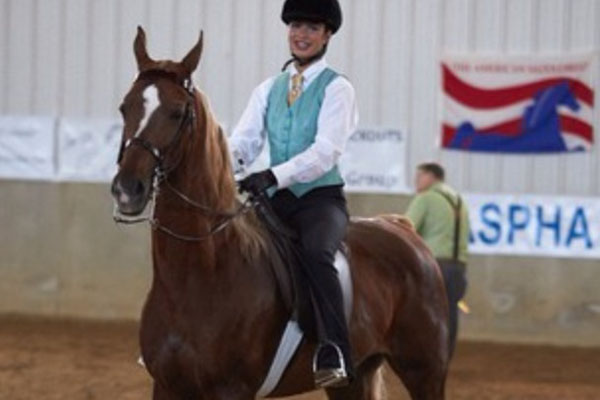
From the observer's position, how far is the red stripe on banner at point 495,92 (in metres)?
14.4

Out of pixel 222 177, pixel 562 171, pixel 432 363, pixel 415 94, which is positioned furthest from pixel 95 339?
pixel 222 177

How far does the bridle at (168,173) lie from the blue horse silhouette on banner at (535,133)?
8.59 m

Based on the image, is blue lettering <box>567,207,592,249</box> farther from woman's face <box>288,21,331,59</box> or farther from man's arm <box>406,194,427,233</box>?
woman's face <box>288,21,331,59</box>

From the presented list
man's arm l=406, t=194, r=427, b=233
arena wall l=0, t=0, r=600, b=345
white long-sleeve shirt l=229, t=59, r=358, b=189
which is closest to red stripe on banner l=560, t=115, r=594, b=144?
arena wall l=0, t=0, r=600, b=345

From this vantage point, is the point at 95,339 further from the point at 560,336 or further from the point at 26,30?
the point at 560,336

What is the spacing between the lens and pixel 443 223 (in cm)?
1170

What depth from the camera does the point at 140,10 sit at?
14852mm

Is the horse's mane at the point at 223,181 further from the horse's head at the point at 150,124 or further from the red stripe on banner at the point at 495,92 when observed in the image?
the red stripe on banner at the point at 495,92

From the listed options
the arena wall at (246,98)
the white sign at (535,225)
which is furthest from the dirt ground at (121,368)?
the white sign at (535,225)

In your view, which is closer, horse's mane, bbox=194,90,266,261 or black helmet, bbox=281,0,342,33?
horse's mane, bbox=194,90,266,261

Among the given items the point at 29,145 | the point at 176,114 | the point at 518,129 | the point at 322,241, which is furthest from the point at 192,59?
the point at 29,145

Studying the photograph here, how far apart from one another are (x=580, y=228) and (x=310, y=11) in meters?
8.44

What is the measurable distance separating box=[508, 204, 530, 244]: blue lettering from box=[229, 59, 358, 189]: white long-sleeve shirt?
8123 millimetres

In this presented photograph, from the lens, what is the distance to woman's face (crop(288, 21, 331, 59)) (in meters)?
6.56
